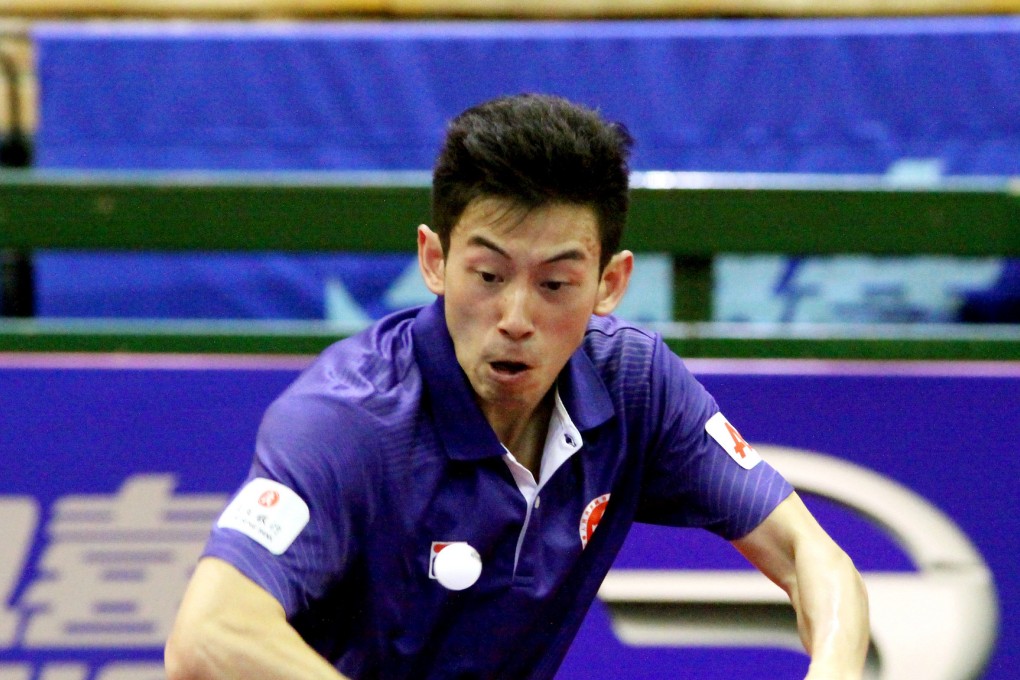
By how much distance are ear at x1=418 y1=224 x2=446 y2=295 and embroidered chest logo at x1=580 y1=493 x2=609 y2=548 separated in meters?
0.41

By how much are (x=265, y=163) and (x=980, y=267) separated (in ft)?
7.29

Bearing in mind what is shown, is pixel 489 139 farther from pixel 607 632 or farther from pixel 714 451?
pixel 607 632

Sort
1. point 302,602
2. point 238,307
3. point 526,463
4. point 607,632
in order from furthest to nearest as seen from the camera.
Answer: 1. point 238,307
2. point 607,632
3. point 526,463
4. point 302,602

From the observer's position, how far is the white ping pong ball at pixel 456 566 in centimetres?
185

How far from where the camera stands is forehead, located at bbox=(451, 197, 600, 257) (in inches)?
68.6

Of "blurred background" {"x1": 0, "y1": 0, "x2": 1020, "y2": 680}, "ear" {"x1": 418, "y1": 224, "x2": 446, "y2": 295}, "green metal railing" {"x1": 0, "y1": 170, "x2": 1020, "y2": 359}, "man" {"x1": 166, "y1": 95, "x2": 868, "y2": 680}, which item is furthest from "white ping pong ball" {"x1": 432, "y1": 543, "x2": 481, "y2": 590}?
"green metal railing" {"x1": 0, "y1": 170, "x2": 1020, "y2": 359}

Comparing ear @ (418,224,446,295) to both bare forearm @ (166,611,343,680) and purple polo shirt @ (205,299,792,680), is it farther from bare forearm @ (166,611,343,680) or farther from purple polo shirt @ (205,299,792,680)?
bare forearm @ (166,611,343,680)

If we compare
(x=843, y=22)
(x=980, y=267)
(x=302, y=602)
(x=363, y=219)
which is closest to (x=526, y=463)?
(x=302, y=602)

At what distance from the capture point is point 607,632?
2.99m

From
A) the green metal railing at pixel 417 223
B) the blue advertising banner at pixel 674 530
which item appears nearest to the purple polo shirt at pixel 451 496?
the blue advertising banner at pixel 674 530

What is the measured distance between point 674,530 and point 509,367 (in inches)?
51.8

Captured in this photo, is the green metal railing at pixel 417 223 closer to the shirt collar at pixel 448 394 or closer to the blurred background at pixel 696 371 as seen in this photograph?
the blurred background at pixel 696 371

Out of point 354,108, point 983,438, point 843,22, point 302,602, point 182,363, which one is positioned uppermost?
point 843,22

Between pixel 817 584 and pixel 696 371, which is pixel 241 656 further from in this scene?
pixel 696 371
